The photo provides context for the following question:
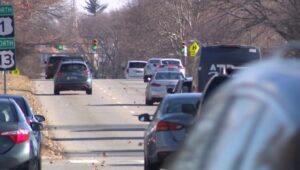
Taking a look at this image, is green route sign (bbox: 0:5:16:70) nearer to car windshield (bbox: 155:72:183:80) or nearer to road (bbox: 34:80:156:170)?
road (bbox: 34:80:156:170)

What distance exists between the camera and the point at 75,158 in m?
20.7

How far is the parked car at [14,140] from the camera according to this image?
13039 millimetres

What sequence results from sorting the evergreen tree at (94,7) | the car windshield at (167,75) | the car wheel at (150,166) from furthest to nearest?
1. the evergreen tree at (94,7)
2. the car windshield at (167,75)
3. the car wheel at (150,166)

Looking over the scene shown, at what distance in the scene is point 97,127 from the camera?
28953mm

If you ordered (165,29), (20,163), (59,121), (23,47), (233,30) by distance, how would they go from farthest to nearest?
(165,29) → (23,47) → (233,30) → (59,121) → (20,163)

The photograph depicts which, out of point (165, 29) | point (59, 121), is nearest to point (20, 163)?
point (59, 121)

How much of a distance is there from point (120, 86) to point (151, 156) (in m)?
39.8

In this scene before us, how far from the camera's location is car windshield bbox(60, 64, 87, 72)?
43781 mm

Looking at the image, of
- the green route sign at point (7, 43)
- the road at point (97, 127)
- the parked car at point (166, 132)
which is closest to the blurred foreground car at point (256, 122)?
the parked car at point (166, 132)

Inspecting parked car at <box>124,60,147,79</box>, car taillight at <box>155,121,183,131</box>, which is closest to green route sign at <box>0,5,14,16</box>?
car taillight at <box>155,121,183,131</box>

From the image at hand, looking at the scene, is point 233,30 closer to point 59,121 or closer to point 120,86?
point 59,121

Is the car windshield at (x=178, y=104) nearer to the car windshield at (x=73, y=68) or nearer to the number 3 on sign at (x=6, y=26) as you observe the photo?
the number 3 on sign at (x=6, y=26)

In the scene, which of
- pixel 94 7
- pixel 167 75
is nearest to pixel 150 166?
pixel 167 75

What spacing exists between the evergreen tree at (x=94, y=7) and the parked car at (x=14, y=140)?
110m
